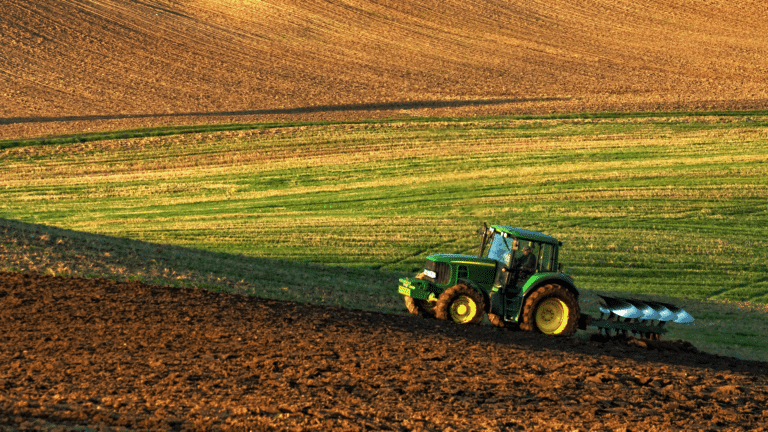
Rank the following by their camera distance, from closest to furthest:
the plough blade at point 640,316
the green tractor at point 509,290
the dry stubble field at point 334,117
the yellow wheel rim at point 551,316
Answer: the dry stubble field at point 334,117 < the green tractor at point 509,290 < the yellow wheel rim at point 551,316 < the plough blade at point 640,316

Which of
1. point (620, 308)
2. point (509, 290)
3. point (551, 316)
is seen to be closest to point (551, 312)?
point (551, 316)

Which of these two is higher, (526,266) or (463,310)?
(526,266)

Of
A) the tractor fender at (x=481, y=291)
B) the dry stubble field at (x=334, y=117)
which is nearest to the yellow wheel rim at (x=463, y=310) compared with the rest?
the tractor fender at (x=481, y=291)

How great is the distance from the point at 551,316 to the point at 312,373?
5.92m

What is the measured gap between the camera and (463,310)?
14875 mm

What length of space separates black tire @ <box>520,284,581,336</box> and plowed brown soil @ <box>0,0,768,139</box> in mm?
27138

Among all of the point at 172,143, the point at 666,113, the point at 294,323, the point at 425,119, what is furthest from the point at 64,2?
the point at 294,323

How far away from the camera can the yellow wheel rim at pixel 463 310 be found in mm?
14820

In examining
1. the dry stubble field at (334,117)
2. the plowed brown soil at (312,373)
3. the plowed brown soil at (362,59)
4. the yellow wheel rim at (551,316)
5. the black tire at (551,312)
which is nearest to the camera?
the plowed brown soil at (312,373)

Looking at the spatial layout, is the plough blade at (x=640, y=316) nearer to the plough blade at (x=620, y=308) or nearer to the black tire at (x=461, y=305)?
the plough blade at (x=620, y=308)

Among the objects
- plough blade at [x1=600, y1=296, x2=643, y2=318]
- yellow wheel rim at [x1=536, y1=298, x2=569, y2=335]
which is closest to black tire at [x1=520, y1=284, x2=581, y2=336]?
yellow wheel rim at [x1=536, y1=298, x2=569, y2=335]

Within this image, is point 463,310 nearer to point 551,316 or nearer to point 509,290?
point 509,290

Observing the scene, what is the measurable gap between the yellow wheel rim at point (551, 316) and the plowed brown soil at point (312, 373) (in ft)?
1.89

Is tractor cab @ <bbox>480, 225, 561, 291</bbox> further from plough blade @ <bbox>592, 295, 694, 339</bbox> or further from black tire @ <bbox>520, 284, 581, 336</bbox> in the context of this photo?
plough blade @ <bbox>592, 295, 694, 339</bbox>
